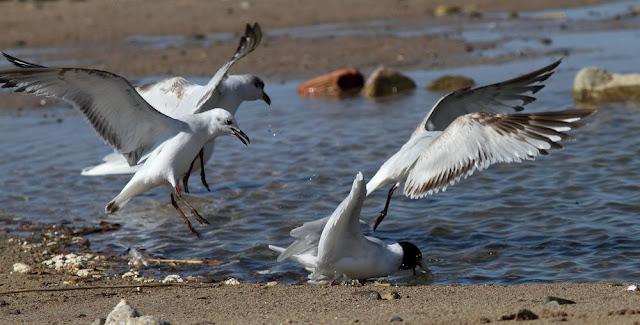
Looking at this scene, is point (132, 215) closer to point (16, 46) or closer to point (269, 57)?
point (269, 57)

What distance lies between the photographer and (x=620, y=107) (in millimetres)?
10992

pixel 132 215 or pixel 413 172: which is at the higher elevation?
pixel 413 172

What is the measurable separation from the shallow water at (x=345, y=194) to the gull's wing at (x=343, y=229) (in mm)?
521

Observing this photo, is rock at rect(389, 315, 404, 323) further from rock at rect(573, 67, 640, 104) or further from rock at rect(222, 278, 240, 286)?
rock at rect(573, 67, 640, 104)

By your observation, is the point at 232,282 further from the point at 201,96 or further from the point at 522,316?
the point at 201,96

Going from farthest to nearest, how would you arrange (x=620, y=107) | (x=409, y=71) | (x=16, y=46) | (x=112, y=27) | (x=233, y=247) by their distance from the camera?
(x=112, y=27)
(x=16, y=46)
(x=409, y=71)
(x=620, y=107)
(x=233, y=247)

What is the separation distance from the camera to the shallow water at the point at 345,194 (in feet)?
22.2

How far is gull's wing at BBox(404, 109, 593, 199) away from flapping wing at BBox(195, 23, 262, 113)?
2056 millimetres

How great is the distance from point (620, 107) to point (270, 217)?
4.63m

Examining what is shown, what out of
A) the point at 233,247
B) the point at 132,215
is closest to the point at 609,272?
the point at 233,247

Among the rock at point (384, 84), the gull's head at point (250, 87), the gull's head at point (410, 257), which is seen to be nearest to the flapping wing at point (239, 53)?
the gull's head at point (250, 87)

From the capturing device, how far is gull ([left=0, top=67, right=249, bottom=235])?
7.10 m

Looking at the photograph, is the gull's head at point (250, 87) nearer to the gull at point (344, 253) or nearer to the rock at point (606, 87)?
the gull at point (344, 253)

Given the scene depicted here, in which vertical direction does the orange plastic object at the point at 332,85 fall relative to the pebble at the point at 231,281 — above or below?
above
